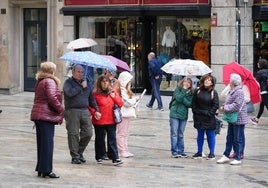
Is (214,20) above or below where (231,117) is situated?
above

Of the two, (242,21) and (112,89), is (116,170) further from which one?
(242,21)

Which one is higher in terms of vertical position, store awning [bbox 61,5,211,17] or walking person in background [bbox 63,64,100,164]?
store awning [bbox 61,5,211,17]

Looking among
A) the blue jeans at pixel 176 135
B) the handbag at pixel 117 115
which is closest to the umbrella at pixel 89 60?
the handbag at pixel 117 115

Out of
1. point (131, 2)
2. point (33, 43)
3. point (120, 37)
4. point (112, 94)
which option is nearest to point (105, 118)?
point (112, 94)

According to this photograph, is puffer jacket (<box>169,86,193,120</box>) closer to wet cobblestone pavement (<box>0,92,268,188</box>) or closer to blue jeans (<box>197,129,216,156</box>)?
blue jeans (<box>197,129,216,156</box>)

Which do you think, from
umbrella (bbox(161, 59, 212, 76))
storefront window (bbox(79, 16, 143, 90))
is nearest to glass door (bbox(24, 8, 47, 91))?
storefront window (bbox(79, 16, 143, 90))

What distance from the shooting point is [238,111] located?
43.3ft

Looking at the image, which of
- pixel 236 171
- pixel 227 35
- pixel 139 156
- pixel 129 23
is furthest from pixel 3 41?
pixel 236 171

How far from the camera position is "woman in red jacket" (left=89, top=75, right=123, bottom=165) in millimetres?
12828

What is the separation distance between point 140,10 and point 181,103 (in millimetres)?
11613

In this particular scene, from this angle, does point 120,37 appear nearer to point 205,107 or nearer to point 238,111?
point 205,107

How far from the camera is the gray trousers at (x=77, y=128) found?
40.9ft

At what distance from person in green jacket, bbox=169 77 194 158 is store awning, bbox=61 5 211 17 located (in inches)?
404

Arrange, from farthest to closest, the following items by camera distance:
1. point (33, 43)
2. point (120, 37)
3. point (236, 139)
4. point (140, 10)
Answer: point (33, 43), point (120, 37), point (140, 10), point (236, 139)
